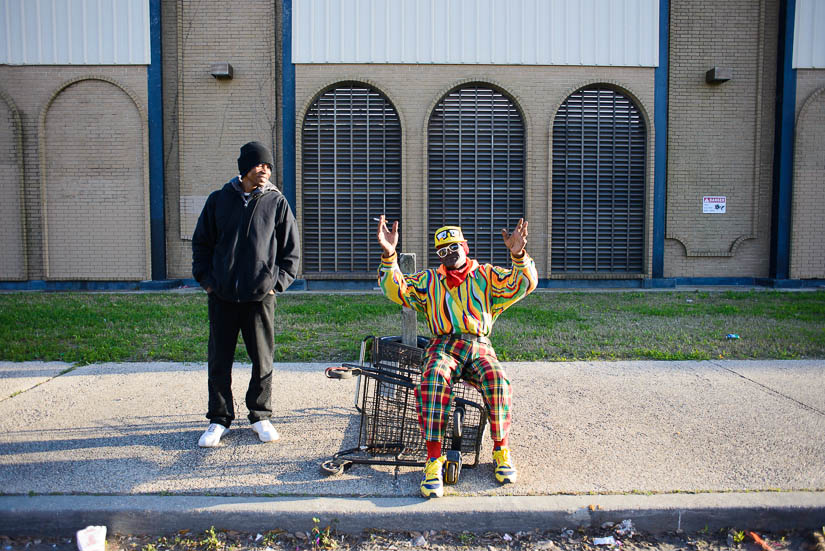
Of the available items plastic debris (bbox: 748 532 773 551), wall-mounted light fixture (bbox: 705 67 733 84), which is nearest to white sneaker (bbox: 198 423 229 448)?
plastic debris (bbox: 748 532 773 551)

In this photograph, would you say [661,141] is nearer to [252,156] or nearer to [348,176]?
[348,176]

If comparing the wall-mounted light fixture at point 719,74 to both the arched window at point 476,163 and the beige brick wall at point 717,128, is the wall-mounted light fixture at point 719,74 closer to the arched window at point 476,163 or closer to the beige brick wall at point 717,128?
the beige brick wall at point 717,128

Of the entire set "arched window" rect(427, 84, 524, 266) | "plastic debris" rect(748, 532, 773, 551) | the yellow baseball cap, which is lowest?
"plastic debris" rect(748, 532, 773, 551)

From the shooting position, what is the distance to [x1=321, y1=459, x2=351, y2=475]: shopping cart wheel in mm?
3627

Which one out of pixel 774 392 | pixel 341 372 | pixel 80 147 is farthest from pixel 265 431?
pixel 80 147

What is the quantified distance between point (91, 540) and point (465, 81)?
1172 centimetres

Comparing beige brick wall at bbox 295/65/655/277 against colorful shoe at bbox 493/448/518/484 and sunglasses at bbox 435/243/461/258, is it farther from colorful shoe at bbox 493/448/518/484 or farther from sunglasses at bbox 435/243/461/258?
colorful shoe at bbox 493/448/518/484

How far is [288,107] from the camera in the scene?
12930 millimetres

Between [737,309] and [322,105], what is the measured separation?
29.9ft

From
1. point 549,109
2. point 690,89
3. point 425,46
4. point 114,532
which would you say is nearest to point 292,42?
point 425,46

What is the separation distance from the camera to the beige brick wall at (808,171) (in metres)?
13.4

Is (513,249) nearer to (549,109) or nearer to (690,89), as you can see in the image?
(549,109)

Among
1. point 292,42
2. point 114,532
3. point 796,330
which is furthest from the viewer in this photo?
point 292,42

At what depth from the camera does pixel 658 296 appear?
39.2 ft
